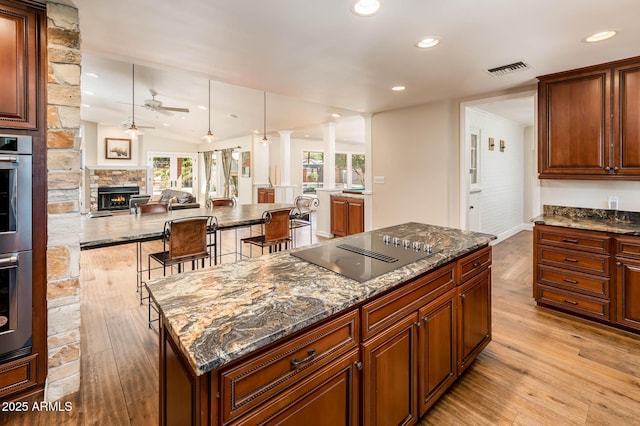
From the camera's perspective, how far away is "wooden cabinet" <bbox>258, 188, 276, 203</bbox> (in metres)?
8.50

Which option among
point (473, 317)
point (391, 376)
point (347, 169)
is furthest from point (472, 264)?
point (347, 169)

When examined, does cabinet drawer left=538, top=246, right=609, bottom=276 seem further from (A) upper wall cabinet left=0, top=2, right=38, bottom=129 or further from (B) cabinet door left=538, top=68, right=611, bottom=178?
(A) upper wall cabinet left=0, top=2, right=38, bottom=129

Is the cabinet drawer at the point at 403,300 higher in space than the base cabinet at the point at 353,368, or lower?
higher

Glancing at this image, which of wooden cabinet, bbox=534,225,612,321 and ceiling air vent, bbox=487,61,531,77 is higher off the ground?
ceiling air vent, bbox=487,61,531,77

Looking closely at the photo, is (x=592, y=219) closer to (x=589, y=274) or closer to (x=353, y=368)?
(x=589, y=274)

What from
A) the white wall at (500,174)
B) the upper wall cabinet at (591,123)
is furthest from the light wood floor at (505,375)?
the white wall at (500,174)

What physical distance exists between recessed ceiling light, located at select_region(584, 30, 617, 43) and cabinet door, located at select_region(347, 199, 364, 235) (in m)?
3.86

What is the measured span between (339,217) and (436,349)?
483cm

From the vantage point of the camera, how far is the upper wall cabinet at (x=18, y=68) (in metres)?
1.63

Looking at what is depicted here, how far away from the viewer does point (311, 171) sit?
1124cm

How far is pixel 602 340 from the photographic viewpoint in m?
2.53

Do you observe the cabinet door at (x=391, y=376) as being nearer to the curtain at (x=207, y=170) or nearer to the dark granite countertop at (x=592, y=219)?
the dark granite countertop at (x=592, y=219)

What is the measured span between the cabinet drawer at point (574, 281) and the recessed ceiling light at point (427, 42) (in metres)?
2.30

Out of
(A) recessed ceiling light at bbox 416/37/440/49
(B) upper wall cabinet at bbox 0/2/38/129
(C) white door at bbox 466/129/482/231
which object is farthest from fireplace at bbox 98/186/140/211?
(A) recessed ceiling light at bbox 416/37/440/49
